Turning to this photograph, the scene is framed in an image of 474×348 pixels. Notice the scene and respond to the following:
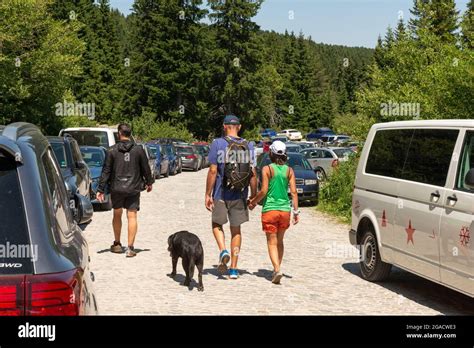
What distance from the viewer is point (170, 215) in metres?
17.3

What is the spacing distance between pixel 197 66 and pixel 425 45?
45.5 m

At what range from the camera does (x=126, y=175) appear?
439 inches

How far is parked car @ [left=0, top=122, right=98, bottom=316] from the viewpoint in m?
2.70

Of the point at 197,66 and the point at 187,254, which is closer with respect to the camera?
the point at 187,254

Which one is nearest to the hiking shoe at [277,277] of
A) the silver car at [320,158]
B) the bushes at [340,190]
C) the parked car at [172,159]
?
the bushes at [340,190]

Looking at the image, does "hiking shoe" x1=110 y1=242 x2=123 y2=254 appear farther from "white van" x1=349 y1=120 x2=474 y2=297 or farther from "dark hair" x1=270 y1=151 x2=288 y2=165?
"white van" x1=349 y1=120 x2=474 y2=297

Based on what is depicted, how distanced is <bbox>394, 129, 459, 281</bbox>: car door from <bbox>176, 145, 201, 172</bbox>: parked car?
110ft

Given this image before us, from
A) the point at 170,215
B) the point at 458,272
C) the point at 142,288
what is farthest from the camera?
the point at 170,215

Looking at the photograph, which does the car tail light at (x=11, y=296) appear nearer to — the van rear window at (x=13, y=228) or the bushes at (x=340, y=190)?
the van rear window at (x=13, y=228)

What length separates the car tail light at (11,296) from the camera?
8.79 feet

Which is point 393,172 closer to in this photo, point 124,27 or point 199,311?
point 199,311

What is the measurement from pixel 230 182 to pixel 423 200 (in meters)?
2.63

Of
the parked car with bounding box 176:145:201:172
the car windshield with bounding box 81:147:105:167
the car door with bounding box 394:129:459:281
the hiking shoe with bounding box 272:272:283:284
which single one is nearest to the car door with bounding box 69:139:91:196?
the car windshield with bounding box 81:147:105:167

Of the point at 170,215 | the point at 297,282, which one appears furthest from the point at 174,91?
the point at 297,282
